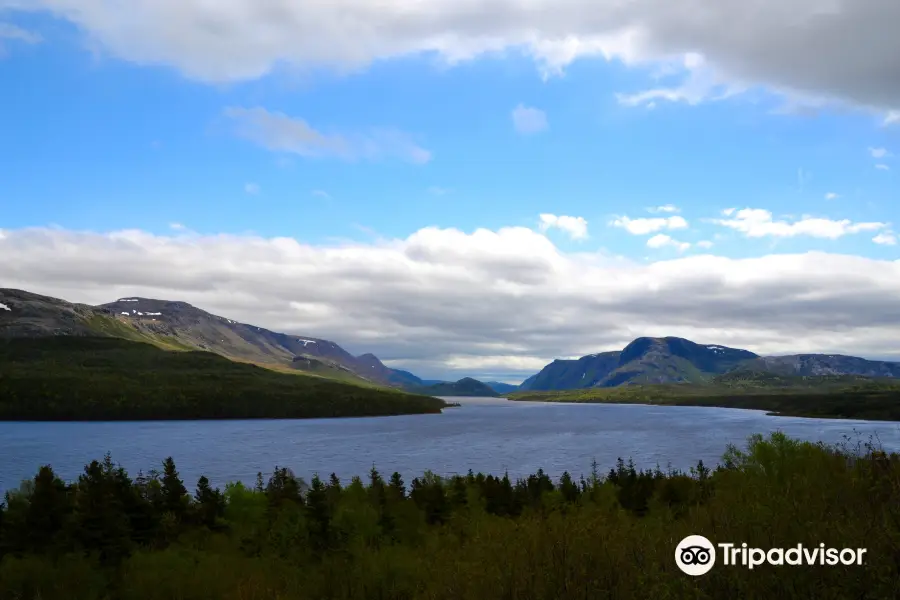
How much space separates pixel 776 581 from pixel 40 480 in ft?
58.8

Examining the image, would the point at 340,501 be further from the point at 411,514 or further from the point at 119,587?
the point at 119,587

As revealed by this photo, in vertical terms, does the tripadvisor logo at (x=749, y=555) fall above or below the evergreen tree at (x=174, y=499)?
above

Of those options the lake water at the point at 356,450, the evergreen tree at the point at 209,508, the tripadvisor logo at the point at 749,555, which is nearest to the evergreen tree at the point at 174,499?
the evergreen tree at the point at 209,508

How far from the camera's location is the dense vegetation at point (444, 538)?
6984 millimetres

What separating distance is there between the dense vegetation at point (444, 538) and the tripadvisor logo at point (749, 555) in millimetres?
133

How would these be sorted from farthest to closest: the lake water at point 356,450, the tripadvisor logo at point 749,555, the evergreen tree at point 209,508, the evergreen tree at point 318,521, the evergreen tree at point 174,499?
the lake water at point 356,450 → the evergreen tree at point 209,508 → the evergreen tree at point 174,499 → the evergreen tree at point 318,521 → the tripadvisor logo at point 749,555

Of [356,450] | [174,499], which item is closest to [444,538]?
A: [174,499]

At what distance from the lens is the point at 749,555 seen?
719 cm

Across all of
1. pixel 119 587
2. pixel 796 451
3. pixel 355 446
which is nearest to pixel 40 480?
pixel 119 587

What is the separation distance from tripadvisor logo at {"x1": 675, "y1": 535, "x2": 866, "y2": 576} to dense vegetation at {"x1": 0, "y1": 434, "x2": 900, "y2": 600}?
133 mm

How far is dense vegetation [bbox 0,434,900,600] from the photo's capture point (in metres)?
6.98

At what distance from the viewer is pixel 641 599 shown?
669 centimetres

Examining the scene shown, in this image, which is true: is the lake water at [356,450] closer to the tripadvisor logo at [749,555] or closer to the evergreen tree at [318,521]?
the evergreen tree at [318,521]

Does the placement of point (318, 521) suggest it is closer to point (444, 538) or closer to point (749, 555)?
point (444, 538)
